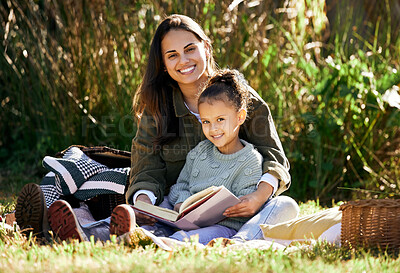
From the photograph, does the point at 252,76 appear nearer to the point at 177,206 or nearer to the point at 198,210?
the point at 177,206

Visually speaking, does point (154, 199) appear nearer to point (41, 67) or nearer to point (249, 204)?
point (249, 204)

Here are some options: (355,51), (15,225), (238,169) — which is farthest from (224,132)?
(355,51)

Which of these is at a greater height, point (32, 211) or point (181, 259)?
point (32, 211)

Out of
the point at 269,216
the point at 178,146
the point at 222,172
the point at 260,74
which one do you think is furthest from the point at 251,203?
the point at 260,74

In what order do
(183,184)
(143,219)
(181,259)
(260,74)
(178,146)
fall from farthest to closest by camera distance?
(260,74) < (178,146) < (183,184) < (143,219) < (181,259)

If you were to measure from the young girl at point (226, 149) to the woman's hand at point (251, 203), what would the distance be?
7 centimetres

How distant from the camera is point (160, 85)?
126 inches

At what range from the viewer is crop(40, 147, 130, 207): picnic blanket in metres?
3.17

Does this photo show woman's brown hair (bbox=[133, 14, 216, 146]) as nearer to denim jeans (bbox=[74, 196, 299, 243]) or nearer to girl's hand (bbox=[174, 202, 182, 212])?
girl's hand (bbox=[174, 202, 182, 212])

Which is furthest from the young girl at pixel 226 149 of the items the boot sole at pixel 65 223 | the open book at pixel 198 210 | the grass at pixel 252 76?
the grass at pixel 252 76

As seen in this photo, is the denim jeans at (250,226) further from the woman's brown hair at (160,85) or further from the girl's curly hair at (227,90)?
the woman's brown hair at (160,85)

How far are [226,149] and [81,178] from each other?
3.06ft

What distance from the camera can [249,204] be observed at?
2623mm

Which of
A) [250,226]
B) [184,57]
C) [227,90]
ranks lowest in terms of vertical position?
[250,226]
